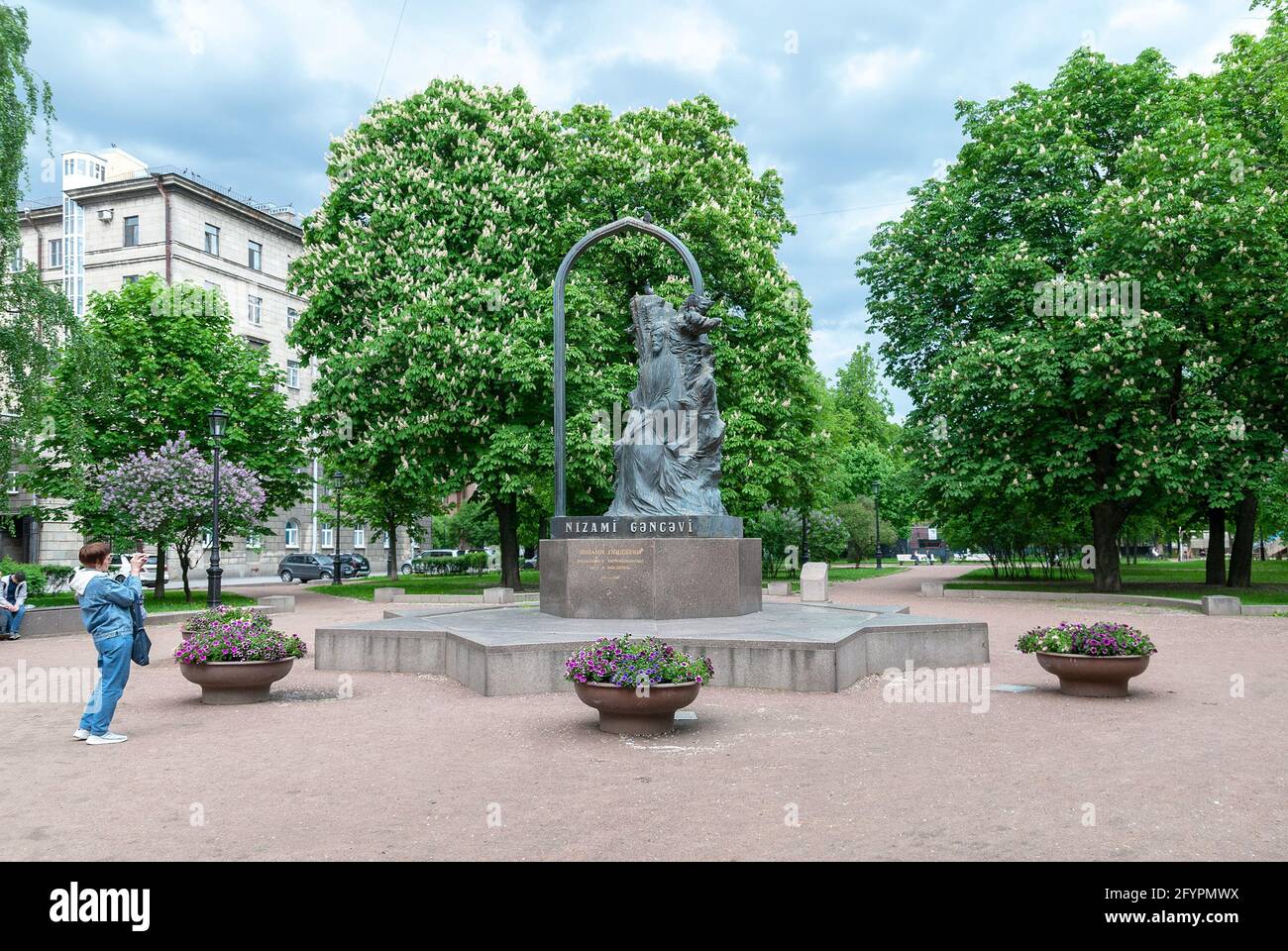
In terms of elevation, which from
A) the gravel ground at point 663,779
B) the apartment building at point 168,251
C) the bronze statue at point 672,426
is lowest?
the gravel ground at point 663,779

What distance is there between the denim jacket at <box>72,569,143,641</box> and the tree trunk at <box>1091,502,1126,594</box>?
26.8 m

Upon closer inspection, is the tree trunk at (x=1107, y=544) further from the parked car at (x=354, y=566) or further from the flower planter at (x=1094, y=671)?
the parked car at (x=354, y=566)

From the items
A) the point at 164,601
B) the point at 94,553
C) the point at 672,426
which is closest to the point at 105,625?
the point at 94,553

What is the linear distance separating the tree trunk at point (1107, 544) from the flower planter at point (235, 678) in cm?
2485

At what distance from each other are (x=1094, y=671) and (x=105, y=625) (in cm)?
1009

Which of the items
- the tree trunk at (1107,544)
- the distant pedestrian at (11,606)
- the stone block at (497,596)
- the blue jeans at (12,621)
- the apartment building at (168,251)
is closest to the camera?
the distant pedestrian at (11,606)

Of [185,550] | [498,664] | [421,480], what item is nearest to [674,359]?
[498,664]

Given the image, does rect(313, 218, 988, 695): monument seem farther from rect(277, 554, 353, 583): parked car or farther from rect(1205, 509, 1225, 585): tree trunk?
rect(277, 554, 353, 583): parked car

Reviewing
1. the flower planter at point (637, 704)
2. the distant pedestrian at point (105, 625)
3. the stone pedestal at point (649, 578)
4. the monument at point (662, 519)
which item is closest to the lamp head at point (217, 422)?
the monument at point (662, 519)

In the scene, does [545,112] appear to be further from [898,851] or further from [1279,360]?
[898,851]

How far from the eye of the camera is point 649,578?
46.9 ft

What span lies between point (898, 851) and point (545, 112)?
28.8 metres

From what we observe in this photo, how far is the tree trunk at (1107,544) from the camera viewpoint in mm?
28750

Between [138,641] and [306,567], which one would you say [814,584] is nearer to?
[138,641]
